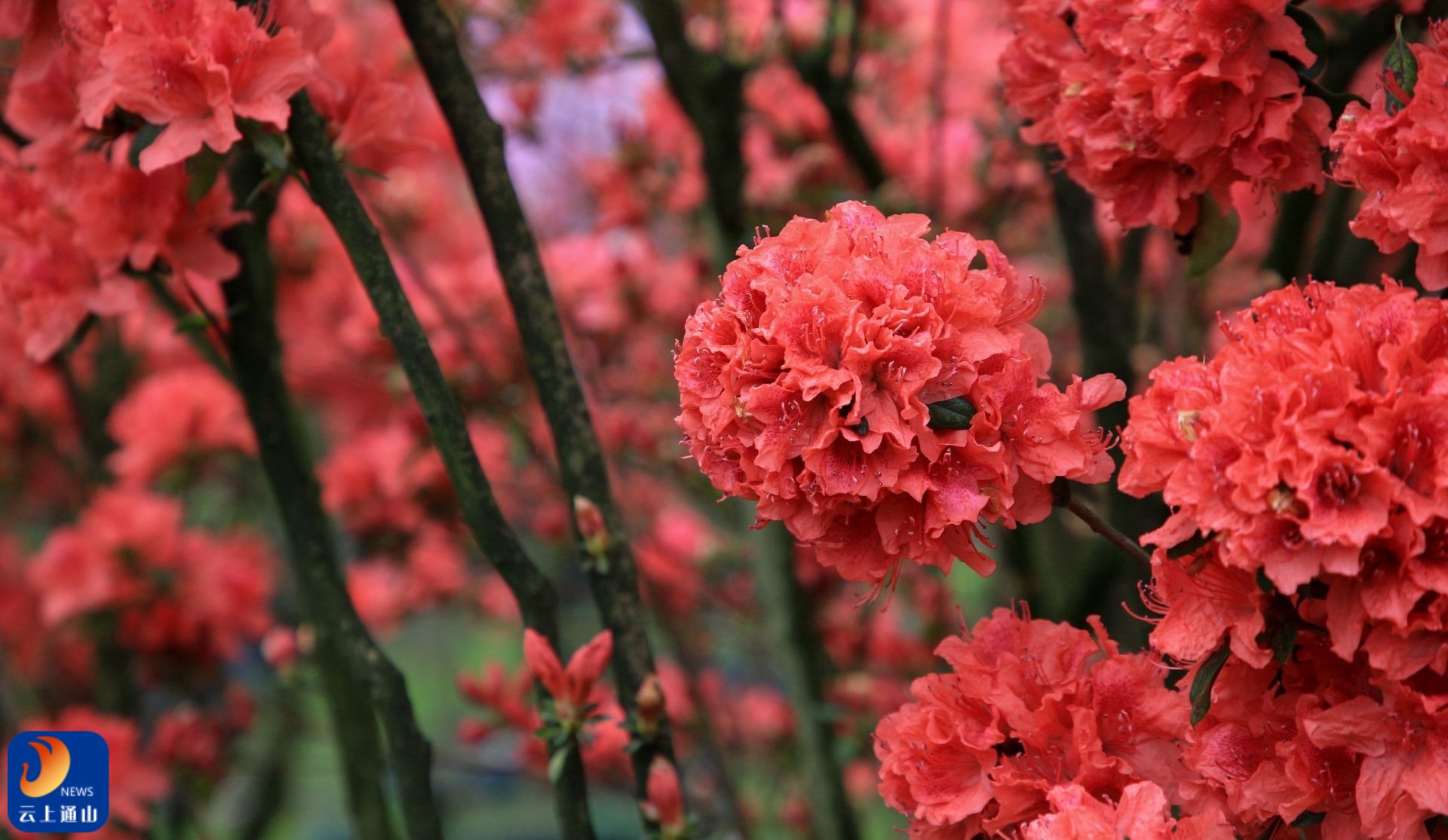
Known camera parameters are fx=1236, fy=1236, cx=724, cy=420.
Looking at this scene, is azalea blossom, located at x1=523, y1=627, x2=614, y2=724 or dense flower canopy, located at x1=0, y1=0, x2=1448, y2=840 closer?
dense flower canopy, located at x1=0, y1=0, x2=1448, y2=840

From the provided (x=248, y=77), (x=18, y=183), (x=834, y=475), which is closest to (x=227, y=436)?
(x=18, y=183)

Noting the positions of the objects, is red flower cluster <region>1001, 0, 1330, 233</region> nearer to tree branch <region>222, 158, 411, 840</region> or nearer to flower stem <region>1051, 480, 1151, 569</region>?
flower stem <region>1051, 480, 1151, 569</region>

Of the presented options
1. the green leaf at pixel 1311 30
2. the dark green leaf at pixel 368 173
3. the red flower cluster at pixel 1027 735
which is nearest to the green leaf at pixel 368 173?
the dark green leaf at pixel 368 173

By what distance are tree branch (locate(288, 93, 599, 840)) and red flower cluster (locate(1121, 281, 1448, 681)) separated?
0.70 metres

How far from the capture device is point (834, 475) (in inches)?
36.7

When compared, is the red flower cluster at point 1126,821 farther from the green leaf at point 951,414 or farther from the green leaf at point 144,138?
the green leaf at point 144,138

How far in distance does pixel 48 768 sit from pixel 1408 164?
6.84 ft

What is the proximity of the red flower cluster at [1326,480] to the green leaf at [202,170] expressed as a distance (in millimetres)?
935

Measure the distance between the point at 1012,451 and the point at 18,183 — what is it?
1203 mm

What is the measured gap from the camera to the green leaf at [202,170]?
1.24 meters

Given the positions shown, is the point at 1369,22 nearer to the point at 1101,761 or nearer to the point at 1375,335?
the point at 1375,335

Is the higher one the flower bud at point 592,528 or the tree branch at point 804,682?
the flower bud at point 592,528

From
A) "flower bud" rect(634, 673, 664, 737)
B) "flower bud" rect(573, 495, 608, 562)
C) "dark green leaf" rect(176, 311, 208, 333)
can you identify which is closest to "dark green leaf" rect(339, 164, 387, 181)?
"dark green leaf" rect(176, 311, 208, 333)

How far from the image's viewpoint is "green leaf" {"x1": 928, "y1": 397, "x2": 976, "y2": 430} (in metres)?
0.94
